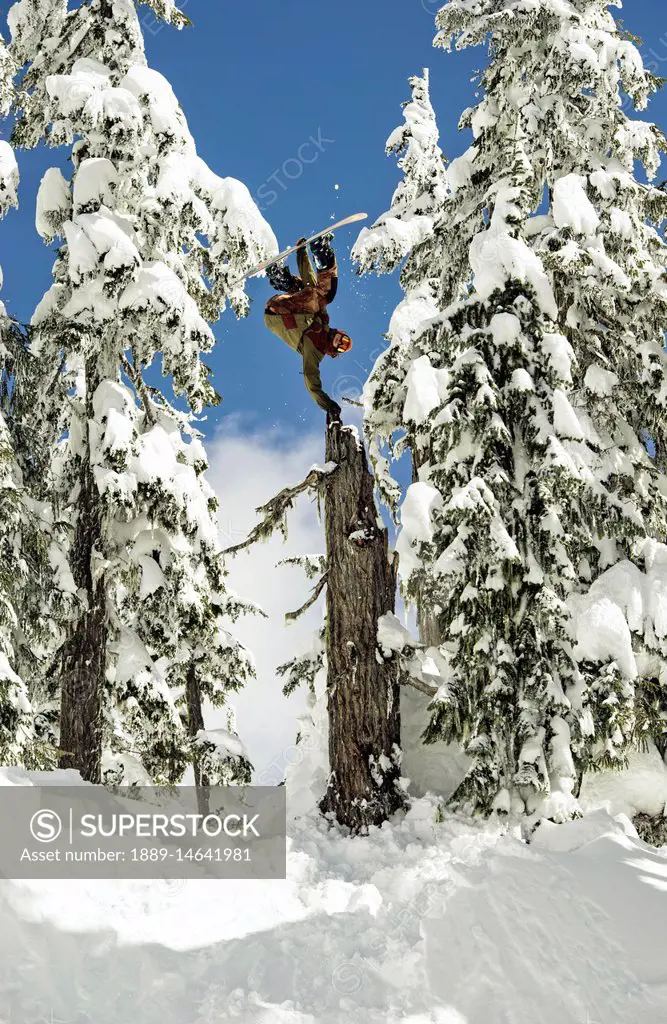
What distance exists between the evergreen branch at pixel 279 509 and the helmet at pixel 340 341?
1.87 metres

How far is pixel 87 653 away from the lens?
30.2ft

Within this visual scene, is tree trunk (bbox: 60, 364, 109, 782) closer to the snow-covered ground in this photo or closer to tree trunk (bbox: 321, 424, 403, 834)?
the snow-covered ground

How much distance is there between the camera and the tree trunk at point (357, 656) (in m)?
8.74

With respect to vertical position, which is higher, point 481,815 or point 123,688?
point 123,688

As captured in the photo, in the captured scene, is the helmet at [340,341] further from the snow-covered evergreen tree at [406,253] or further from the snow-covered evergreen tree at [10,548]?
the snow-covered evergreen tree at [10,548]

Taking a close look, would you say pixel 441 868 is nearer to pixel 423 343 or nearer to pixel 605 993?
pixel 605 993

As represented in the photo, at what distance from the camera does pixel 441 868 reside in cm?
696

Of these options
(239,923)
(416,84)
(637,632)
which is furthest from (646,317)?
(416,84)

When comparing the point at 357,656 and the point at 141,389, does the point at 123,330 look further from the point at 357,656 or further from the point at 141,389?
the point at 357,656

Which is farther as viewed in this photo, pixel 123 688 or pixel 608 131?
pixel 608 131

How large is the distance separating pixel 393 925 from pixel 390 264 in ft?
39.0

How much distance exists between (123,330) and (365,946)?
7.45 meters

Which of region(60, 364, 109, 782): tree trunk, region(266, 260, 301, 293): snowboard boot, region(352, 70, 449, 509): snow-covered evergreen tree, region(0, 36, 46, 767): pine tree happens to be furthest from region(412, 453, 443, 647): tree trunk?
region(0, 36, 46, 767): pine tree

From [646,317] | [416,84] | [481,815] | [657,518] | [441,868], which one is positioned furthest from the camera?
[416,84]
